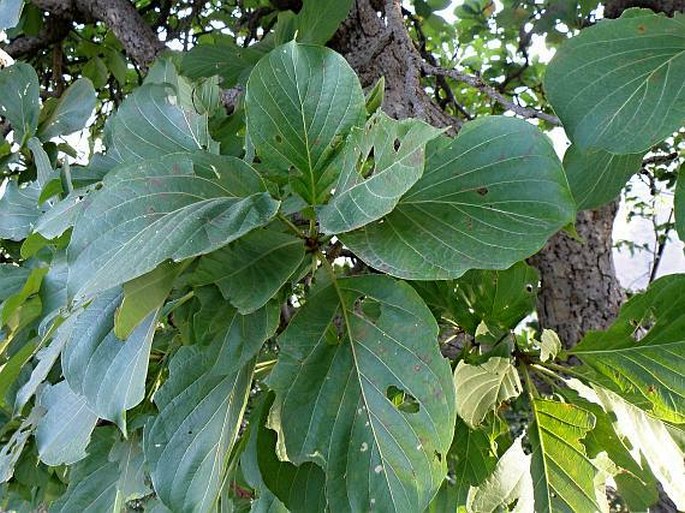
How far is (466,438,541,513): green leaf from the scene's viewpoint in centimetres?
55

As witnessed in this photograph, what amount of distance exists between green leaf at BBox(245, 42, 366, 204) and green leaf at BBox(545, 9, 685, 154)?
6.9 inches

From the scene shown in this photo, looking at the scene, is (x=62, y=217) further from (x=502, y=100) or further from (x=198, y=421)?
(x=502, y=100)

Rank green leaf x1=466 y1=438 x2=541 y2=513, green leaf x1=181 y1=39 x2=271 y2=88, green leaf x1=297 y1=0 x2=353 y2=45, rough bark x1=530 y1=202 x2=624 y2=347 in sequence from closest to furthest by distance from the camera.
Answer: green leaf x1=466 y1=438 x2=541 y2=513, green leaf x1=297 y1=0 x2=353 y2=45, green leaf x1=181 y1=39 x2=271 y2=88, rough bark x1=530 y1=202 x2=624 y2=347

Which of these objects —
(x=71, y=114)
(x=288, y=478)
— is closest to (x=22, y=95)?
(x=71, y=114)

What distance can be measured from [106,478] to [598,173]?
0.57 meters

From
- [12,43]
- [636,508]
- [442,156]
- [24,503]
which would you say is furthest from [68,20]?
[636,508]

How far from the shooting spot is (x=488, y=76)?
5.21 feet

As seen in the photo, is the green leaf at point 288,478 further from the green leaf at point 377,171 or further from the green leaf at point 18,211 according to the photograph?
the green leaf at point 18,211

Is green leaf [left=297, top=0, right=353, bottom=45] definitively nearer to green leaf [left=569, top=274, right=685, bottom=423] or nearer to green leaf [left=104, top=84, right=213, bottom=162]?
green leaf [left=104, top=84, right=213, bottom=162]

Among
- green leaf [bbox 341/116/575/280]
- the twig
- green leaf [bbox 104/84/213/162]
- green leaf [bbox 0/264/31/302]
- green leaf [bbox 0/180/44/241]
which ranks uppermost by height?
green leaf [bbox 341/116/575/280]

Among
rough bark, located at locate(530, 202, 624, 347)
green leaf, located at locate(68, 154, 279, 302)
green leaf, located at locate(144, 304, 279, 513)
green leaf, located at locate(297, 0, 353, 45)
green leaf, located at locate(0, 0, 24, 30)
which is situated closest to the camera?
green leaf, located at locate(68, 154, 279, 302)

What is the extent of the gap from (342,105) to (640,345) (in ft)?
1.03

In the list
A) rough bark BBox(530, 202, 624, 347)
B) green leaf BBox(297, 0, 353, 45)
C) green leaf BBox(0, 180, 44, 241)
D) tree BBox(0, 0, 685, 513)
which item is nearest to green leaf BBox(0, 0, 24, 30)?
tree BBox(0, 0, 685, 513)

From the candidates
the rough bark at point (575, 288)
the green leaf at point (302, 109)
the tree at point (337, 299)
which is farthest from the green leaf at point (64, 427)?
the rough bark at point (575, 288)
